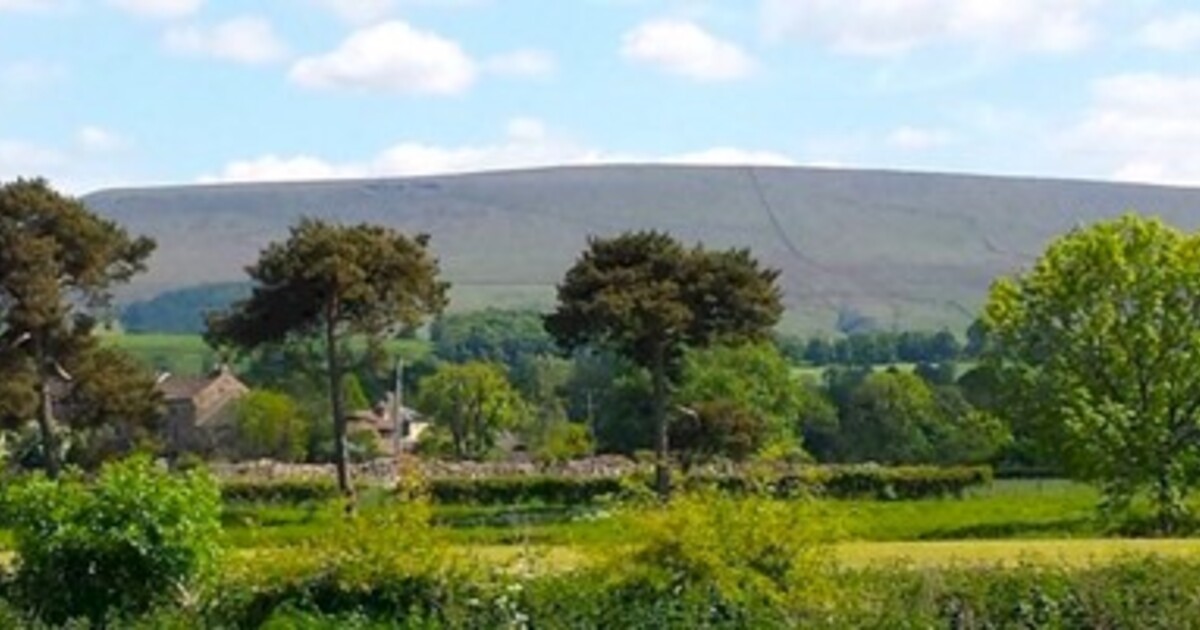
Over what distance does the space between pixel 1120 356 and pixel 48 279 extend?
69.0 ft

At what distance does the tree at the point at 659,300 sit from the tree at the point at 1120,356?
25.1ft

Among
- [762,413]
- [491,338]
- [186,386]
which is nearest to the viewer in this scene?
[762,413]

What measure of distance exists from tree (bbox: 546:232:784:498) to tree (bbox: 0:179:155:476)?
31.5 feet

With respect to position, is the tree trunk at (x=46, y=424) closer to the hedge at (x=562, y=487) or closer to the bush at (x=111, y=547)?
the hedge at (x=562, y=487)

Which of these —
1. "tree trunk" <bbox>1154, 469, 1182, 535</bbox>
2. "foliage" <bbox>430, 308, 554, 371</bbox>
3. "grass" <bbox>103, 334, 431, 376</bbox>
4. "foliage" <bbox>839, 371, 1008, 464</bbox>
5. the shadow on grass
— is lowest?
"grass" <bbox>103, 334, 431, 376</bbox>

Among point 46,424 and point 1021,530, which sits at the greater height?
point 46,424

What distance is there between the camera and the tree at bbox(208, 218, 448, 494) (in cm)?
4259

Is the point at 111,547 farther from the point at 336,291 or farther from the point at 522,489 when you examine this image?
the point at 522,489

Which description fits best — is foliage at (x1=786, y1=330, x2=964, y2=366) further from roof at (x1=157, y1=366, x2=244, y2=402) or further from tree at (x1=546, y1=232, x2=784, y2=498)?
tree at (x1=546, y1=232, x2=784, y2=498)

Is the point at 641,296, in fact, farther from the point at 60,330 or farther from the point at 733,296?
the point at 60,330

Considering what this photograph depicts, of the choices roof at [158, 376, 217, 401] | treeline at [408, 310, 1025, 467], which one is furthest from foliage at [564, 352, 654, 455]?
roof at [158, 376, 217, 401]

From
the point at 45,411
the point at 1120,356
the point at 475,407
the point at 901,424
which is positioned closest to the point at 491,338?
the point at 475,407

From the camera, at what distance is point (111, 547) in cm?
2011

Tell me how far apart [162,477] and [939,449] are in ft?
201
